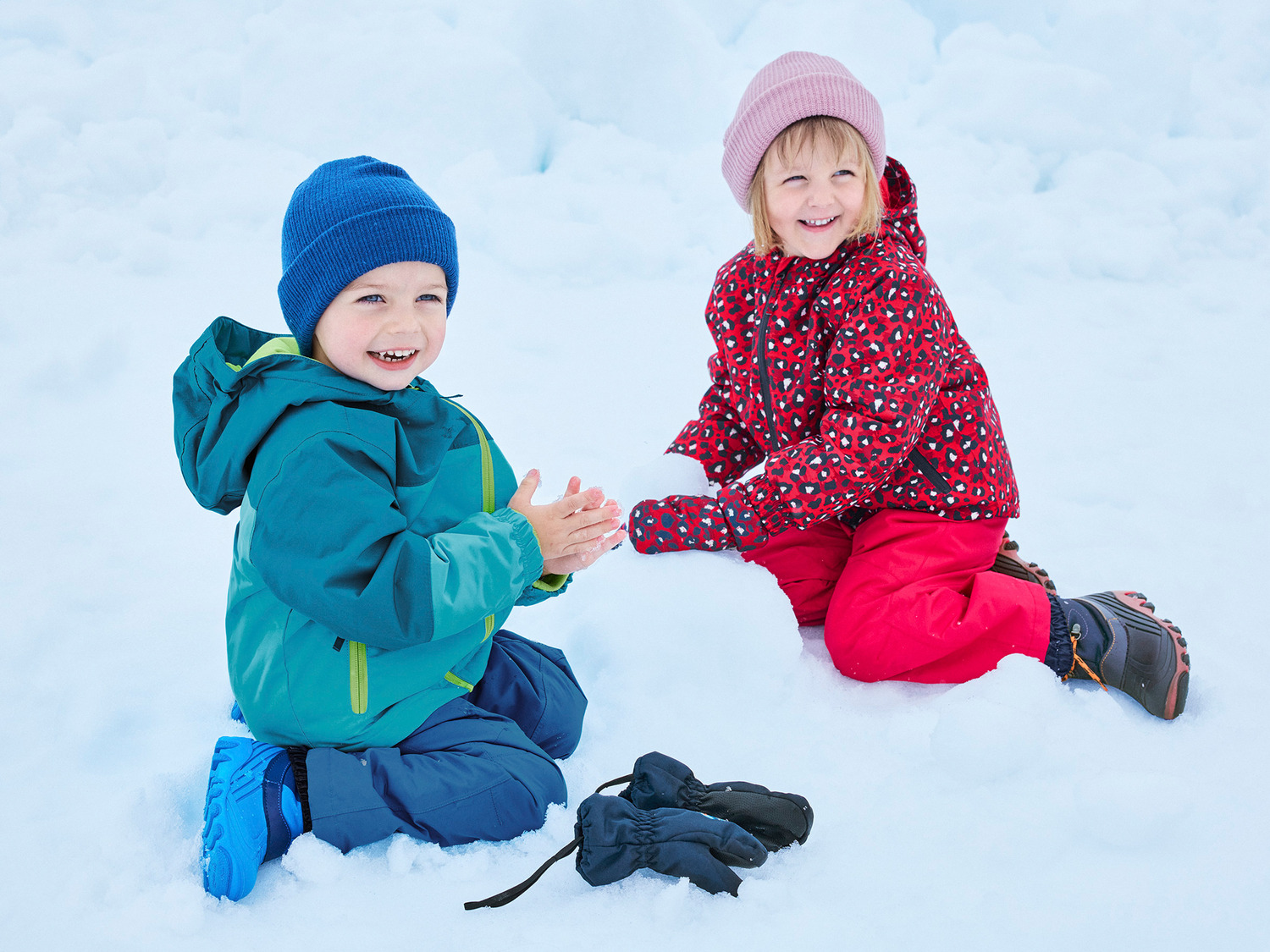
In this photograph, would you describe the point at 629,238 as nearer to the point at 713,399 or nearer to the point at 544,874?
the point at 713,399

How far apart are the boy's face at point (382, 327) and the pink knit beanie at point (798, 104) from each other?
0.73 meters

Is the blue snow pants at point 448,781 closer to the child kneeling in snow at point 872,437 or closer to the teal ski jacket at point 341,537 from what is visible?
the teal ski jacket at point 341,537

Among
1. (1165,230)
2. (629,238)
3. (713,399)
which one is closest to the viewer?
(713,399)

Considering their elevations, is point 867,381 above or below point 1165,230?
below

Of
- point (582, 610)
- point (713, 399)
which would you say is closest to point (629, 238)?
point (713, 399)

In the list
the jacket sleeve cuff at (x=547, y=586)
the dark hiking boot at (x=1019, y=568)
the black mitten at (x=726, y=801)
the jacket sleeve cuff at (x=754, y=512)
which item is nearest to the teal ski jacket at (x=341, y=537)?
the jacket sleeve cuff at (x=547, y=586)

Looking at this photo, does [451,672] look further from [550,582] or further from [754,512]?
[754,512]

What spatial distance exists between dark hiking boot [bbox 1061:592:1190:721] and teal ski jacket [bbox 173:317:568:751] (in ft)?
3.38

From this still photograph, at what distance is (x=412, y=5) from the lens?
14.5 feet

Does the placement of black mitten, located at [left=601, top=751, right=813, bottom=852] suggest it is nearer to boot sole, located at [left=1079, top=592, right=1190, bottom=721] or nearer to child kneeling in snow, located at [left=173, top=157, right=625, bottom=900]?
child kneeling in snow, located at [left=173, top=157, right=625, bottom=900]

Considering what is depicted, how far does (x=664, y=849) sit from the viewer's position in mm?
1207

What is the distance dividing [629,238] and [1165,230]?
2323 mm

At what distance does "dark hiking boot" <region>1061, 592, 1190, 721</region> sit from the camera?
1.61 m

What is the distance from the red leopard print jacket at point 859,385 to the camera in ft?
5.44
